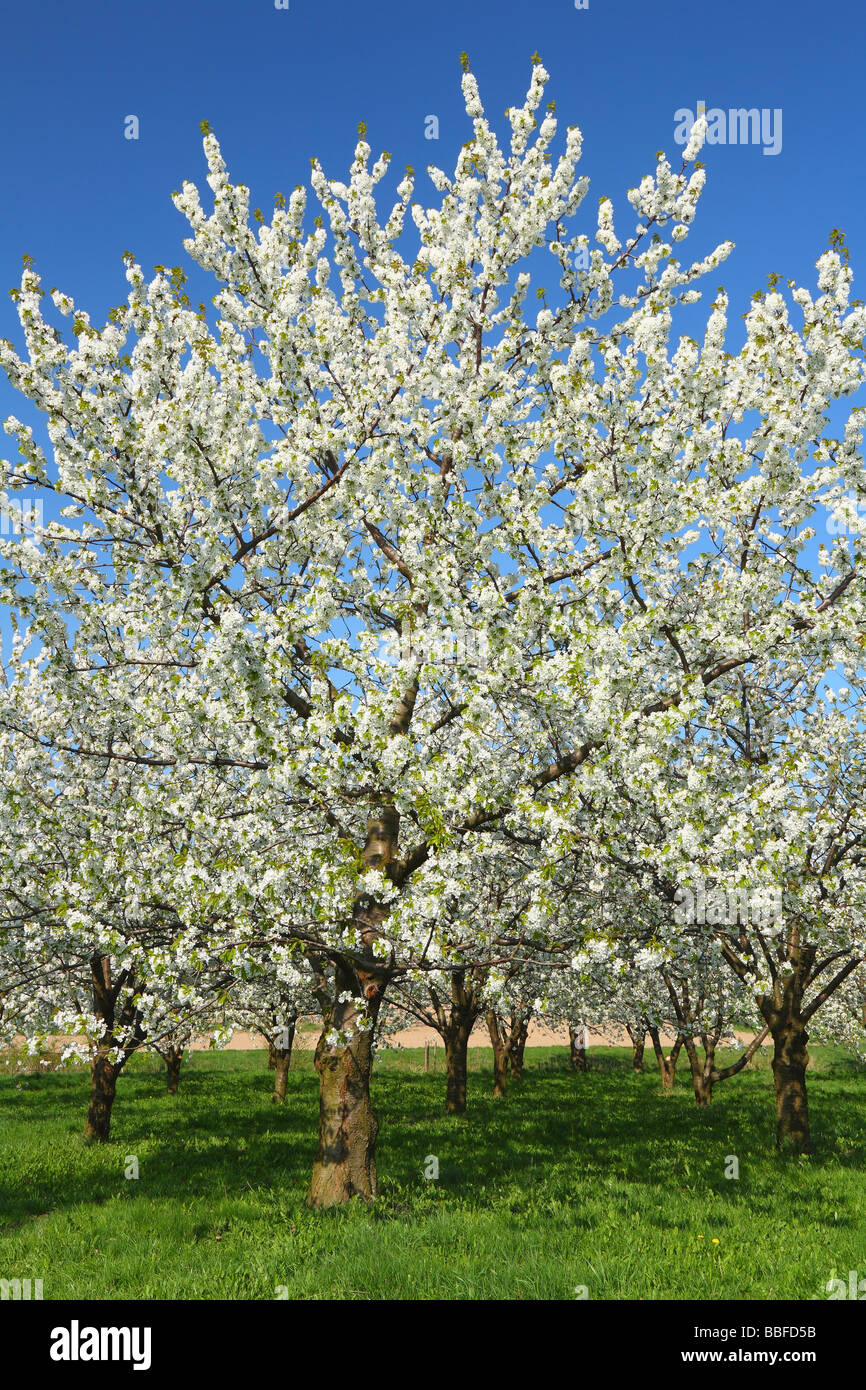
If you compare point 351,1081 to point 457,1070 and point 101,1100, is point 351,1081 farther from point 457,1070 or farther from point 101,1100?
point 457,1070

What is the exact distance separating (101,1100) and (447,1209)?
9.07 meters

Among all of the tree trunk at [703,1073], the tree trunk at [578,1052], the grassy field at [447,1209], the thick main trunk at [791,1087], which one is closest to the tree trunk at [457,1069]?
the grassy field at [447,1209]

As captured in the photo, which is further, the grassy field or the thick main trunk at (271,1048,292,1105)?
the thick main trunk at (271,1048,292,1105)

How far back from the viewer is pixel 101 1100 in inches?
612

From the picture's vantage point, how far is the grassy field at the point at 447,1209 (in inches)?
283

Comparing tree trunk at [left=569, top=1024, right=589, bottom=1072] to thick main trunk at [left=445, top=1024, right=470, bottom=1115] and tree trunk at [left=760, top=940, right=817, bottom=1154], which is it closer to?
thick main trunk at [left=445, top=1024, right=470, bottom=1115]

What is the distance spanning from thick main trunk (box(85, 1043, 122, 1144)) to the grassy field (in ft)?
1.70

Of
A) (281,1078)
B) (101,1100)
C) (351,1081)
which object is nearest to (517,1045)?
(281,1078)

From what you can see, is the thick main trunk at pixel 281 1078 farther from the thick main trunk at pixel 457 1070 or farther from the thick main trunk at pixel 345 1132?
the thick main trunk at pixel 345 1132

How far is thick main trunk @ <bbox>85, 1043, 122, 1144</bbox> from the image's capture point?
607 inches

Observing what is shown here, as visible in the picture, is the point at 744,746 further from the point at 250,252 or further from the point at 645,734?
the point at 250,252

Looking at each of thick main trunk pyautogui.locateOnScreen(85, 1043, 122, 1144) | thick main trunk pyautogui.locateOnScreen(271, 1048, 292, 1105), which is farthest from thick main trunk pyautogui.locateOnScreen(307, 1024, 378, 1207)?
thick main trunk pyautogui.locateOnScreen(271, 1048, 292, 1105)
